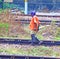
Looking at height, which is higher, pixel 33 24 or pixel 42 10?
pixel 33 24

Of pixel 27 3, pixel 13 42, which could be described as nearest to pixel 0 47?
A: pixel 13 42

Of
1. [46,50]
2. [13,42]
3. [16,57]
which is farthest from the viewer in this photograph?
[13,42]

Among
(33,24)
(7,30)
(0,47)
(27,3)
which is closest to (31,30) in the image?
(33,24)

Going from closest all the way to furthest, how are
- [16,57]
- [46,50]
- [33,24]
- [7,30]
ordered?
[16,57] < [46,50] < [33,24] < [7,30]

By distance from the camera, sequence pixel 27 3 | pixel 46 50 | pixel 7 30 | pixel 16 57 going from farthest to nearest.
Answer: pixel 27 3 < pixel 7 30 < pixel 46 50 < pixel 16 57

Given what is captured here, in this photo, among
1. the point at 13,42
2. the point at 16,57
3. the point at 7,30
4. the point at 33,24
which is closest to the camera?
the point at 16,57

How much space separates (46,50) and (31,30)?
2505 mm

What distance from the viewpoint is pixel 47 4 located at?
24.2 m

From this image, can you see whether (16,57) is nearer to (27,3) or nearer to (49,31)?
(49,31)

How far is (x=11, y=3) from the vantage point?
2423 centimetres

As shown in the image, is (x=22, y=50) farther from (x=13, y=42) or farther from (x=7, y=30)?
(x=7, y=30)

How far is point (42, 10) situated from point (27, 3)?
1583 mm

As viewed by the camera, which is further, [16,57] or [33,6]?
[33,6]

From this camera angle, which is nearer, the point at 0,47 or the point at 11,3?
the point at 0,47
